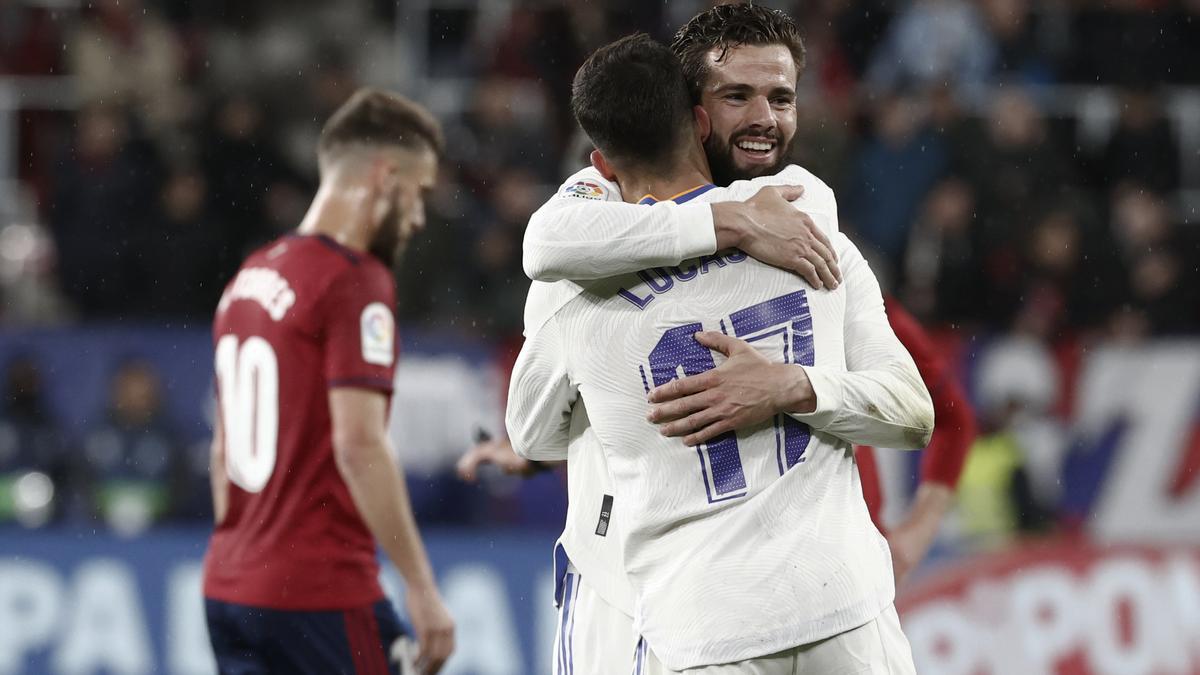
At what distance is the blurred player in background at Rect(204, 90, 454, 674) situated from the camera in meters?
4.75

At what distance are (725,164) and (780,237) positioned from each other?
374mm

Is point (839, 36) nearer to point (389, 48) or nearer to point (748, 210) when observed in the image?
point (389, 48)

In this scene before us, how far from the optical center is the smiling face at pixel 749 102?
11.4 ft

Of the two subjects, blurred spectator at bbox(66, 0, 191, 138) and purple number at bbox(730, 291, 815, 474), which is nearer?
purple number at bbox(730, 291, 815, 474)

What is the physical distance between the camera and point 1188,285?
34.2ft

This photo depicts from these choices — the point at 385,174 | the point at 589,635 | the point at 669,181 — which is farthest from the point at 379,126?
the point at 589,635

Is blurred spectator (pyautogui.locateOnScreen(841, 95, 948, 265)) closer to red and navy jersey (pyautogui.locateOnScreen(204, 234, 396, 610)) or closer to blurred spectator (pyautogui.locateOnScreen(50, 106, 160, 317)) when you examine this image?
blurred spectator (pyautogui.locateOnScreen(50, 106, 160, 317))

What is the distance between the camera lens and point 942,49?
38.9 ft

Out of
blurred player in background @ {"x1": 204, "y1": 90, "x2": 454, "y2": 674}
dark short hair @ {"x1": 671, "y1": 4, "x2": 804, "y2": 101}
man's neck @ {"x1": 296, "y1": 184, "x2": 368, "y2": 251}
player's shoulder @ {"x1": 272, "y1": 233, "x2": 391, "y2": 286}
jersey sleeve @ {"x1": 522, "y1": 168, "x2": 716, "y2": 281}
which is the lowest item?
blurred player in background @ {"x1": 204, "y1": 90, "x2": 454, "y2": 674}

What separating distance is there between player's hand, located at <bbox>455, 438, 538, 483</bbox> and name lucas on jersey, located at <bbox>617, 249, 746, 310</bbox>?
4.12 ft

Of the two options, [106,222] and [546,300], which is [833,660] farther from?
[106,222]

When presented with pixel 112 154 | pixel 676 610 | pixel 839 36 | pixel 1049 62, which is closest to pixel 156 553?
pixel 112 154

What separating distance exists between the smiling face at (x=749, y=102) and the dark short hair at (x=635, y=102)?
90 millimetres

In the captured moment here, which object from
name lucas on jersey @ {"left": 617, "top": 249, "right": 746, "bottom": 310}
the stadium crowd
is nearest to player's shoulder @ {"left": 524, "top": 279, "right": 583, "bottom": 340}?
name lucas on jersey @ {"left": 617, "top": 249, "right": 746, "bottom": 310}
